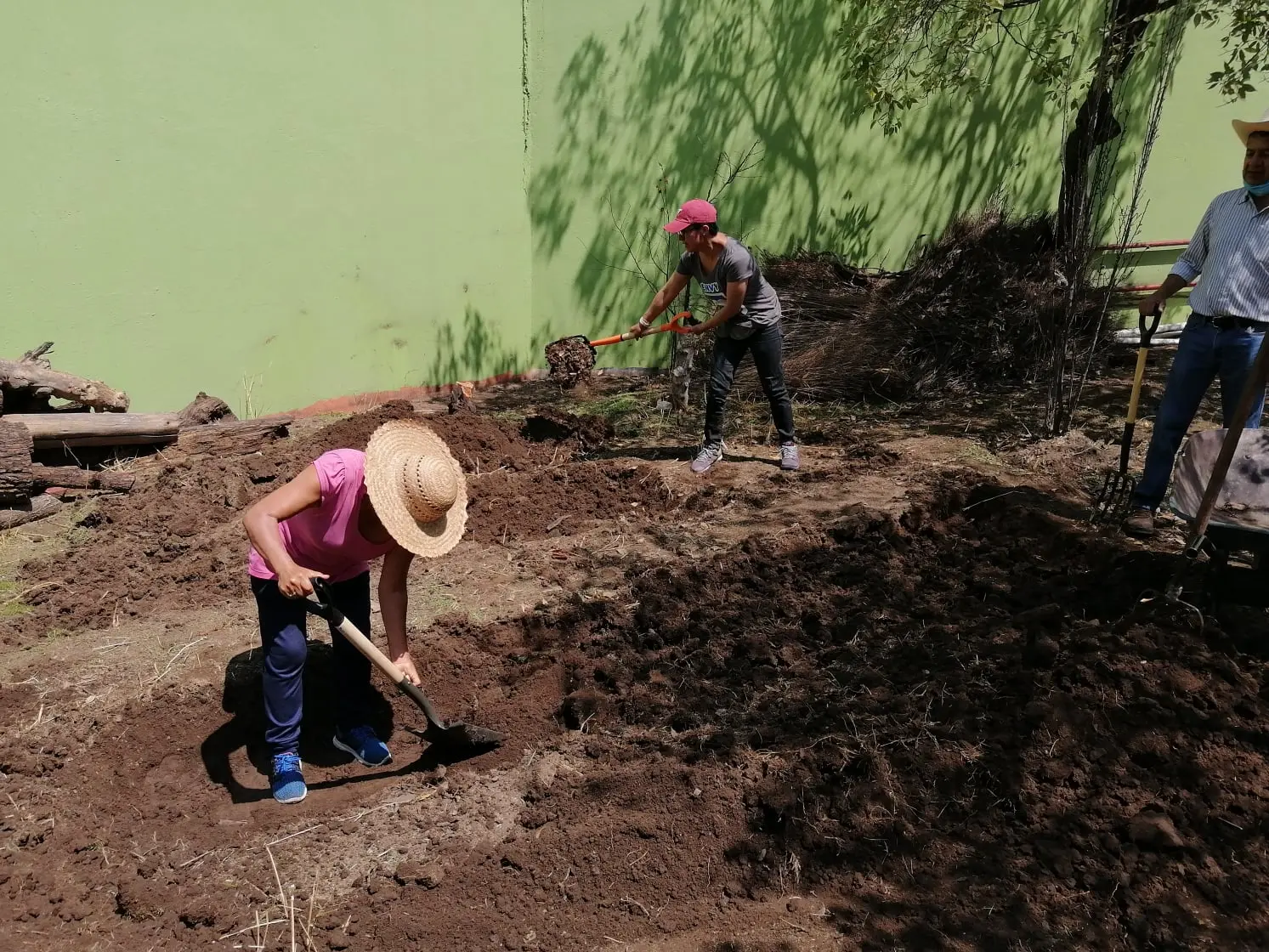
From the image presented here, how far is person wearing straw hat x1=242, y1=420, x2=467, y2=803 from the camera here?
2740 millimetres

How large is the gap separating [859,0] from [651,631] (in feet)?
20.3

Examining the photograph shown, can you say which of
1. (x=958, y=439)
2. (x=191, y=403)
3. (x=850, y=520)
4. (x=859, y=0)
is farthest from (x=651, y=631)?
(x=859, y=0)

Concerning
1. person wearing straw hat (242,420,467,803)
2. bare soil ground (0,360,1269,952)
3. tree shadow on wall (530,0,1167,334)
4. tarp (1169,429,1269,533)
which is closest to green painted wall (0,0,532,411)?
tree shadow on wall (530,0,1167,334)

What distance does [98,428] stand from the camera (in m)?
5.78

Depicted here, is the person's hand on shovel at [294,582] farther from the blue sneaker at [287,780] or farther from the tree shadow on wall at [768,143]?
the tree shadow on wall at [768,143]

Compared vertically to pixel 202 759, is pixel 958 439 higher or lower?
higher

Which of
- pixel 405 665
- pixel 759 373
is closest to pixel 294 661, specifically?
pixel 405 665

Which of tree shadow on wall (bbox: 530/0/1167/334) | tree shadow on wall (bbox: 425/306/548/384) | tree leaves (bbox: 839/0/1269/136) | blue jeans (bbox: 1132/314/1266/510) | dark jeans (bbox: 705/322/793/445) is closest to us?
blue jeans (bbox: 1132/314/1266/510)

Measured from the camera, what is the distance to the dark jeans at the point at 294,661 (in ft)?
9.93

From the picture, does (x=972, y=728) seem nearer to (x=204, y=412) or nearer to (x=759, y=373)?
(x=759, y=373)

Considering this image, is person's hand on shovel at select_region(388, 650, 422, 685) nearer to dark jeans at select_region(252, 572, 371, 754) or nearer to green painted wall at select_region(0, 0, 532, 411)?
dark jeans at select_region(252, 572, 371, 754)

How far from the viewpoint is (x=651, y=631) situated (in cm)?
400

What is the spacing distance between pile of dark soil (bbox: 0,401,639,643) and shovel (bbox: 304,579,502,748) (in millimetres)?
1833

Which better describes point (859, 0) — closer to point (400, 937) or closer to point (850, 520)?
point (850, 520)
